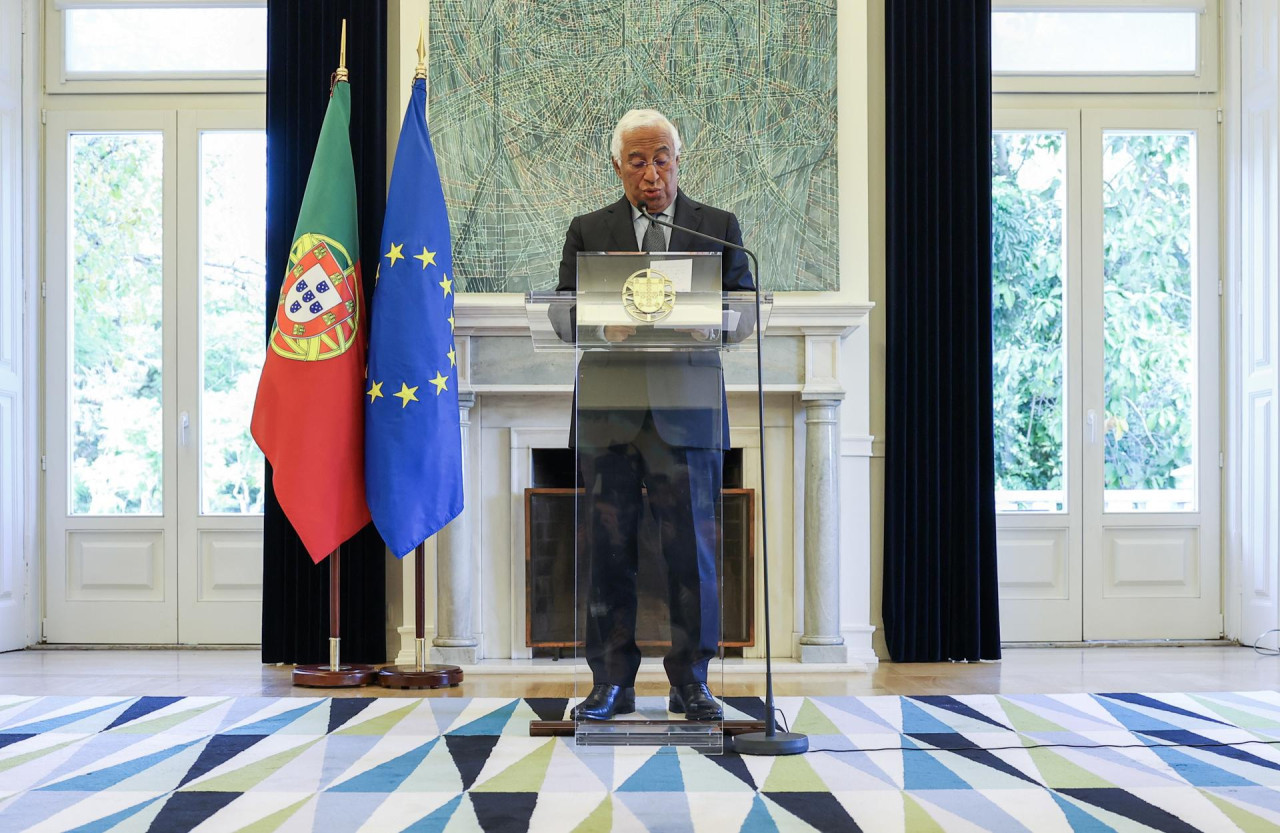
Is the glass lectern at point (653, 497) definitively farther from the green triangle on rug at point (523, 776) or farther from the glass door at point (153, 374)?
the glass door at point (153, 374)

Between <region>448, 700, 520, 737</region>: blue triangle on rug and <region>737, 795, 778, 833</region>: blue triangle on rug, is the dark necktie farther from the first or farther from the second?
<region>737, 795, 778, 833</region>: blue triangle on rug

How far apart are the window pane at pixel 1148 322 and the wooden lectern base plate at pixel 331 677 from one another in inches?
123

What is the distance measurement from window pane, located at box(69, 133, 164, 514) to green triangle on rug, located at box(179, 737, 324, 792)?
2602mm

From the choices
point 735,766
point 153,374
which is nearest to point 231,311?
point 153,374

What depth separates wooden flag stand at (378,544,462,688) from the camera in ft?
12.1

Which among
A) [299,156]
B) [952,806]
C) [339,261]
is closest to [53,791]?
[952,806]

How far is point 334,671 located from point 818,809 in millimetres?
2198

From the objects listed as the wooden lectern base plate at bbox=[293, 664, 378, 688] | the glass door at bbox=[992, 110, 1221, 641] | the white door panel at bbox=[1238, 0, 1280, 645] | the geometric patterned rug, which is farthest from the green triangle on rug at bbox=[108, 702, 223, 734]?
the white door panel at bbox=[1238, 0, 1280, 645]

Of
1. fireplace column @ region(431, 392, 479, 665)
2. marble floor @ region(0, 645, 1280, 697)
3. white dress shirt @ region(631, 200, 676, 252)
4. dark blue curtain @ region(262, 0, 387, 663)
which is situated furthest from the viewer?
dark blue curtain @ region(262, 0, 387, 663)

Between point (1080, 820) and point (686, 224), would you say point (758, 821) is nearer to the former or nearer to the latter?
point (1080, 820)

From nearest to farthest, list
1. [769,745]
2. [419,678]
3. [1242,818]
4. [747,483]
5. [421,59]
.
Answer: [1242,818] → [769,745] → [419,678] → [421,59] → [747,483]

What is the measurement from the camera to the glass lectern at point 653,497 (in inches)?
92.7

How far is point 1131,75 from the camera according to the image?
4.80 metres

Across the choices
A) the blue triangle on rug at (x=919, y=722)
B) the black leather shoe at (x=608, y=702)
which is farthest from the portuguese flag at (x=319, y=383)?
the blue triangle on rug at (x=919, y=722)
